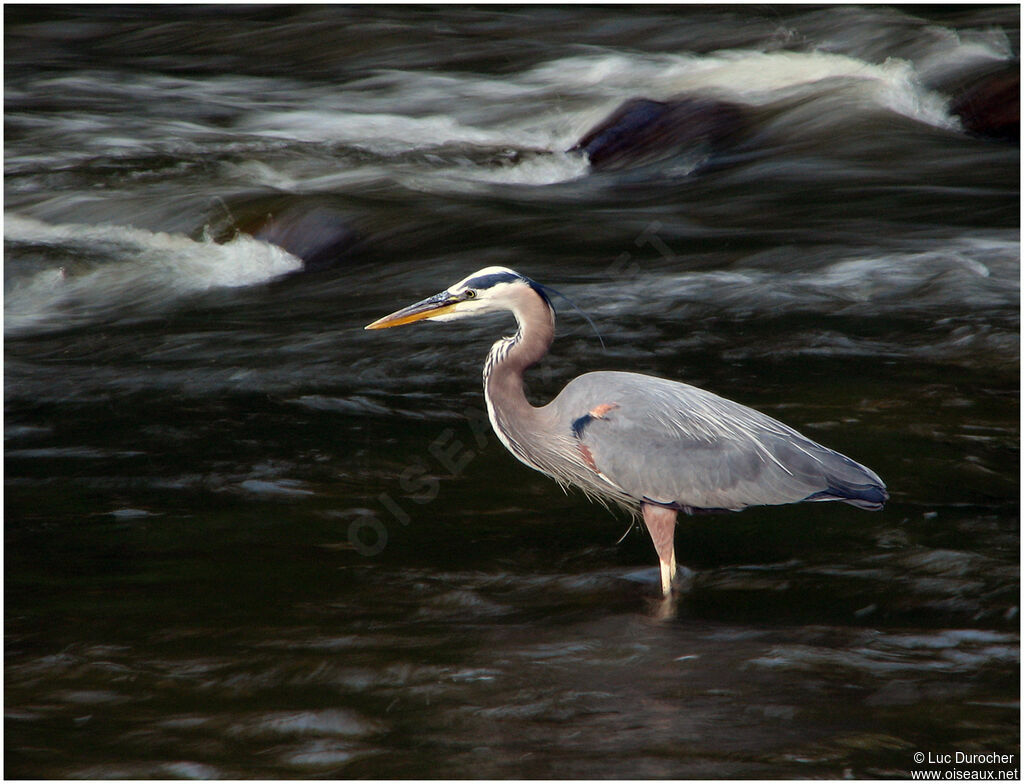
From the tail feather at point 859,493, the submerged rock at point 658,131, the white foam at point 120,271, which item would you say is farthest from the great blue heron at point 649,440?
the submerged rock at point 658,131

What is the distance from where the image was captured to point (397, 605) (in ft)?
14.1

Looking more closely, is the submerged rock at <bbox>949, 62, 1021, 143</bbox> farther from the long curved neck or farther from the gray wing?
the long curved neck

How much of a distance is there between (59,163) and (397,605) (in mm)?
8331

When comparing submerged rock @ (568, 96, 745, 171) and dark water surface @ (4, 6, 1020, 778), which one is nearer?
dark water surface @ (4, 6, 1020, 778)

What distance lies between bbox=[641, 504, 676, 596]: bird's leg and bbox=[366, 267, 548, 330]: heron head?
1015mm

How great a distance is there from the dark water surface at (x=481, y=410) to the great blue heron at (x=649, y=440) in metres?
0.32

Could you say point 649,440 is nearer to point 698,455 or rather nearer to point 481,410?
point 698,455

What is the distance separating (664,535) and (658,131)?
7846 mm

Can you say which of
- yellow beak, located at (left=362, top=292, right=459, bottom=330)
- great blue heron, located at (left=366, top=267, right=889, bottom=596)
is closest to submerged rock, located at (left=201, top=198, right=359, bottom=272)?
yellow beak, located at (left=362, top=292, right=459, bottom=330)

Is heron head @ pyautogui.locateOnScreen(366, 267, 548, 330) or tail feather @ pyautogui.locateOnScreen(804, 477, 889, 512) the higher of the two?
heron head @ pyautogui.locateOnScreen(366, 267, 548, 330)

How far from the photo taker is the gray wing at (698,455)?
4531 mm

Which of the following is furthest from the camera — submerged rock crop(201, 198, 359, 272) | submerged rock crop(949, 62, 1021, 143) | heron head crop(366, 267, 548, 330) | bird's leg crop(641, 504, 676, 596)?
submerged rock crop(949, 62, 1021, 143)

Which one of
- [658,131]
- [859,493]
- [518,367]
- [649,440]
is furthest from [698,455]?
[658,131]

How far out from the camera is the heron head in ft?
15.6
